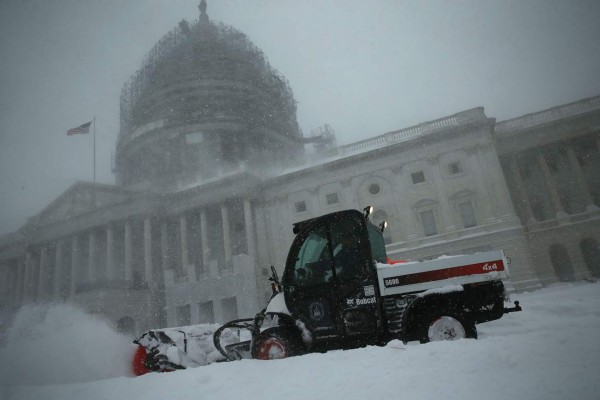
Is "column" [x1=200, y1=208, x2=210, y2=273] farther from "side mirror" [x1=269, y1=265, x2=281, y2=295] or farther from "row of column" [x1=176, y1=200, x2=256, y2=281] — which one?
"side mirror" [x1=269, y1=265, x2=281, y2=295]

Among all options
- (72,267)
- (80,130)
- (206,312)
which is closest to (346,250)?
(206,312)

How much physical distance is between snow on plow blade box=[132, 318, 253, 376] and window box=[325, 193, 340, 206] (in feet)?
85.7

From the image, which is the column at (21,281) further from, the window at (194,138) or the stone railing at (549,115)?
the stone railing at (549,115)

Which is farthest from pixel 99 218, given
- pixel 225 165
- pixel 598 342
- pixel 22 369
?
pixel 598 342

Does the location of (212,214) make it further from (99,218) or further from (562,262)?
(562,262)

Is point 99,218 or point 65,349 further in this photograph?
point 99,218

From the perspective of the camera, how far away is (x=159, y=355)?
6.81 m

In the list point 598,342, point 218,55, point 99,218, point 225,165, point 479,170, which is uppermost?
point 218,55

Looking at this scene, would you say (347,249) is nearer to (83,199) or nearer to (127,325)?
(127,325)

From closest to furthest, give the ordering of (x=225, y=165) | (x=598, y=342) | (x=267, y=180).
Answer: (x=598, y=342) → (x=267, y=180) → (x=225, y=165)

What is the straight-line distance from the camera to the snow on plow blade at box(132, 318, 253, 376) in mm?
6766

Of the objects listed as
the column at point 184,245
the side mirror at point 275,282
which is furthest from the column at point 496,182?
the column at point 184,245

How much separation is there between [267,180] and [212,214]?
7598 mm

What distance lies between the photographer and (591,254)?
94.9ft
